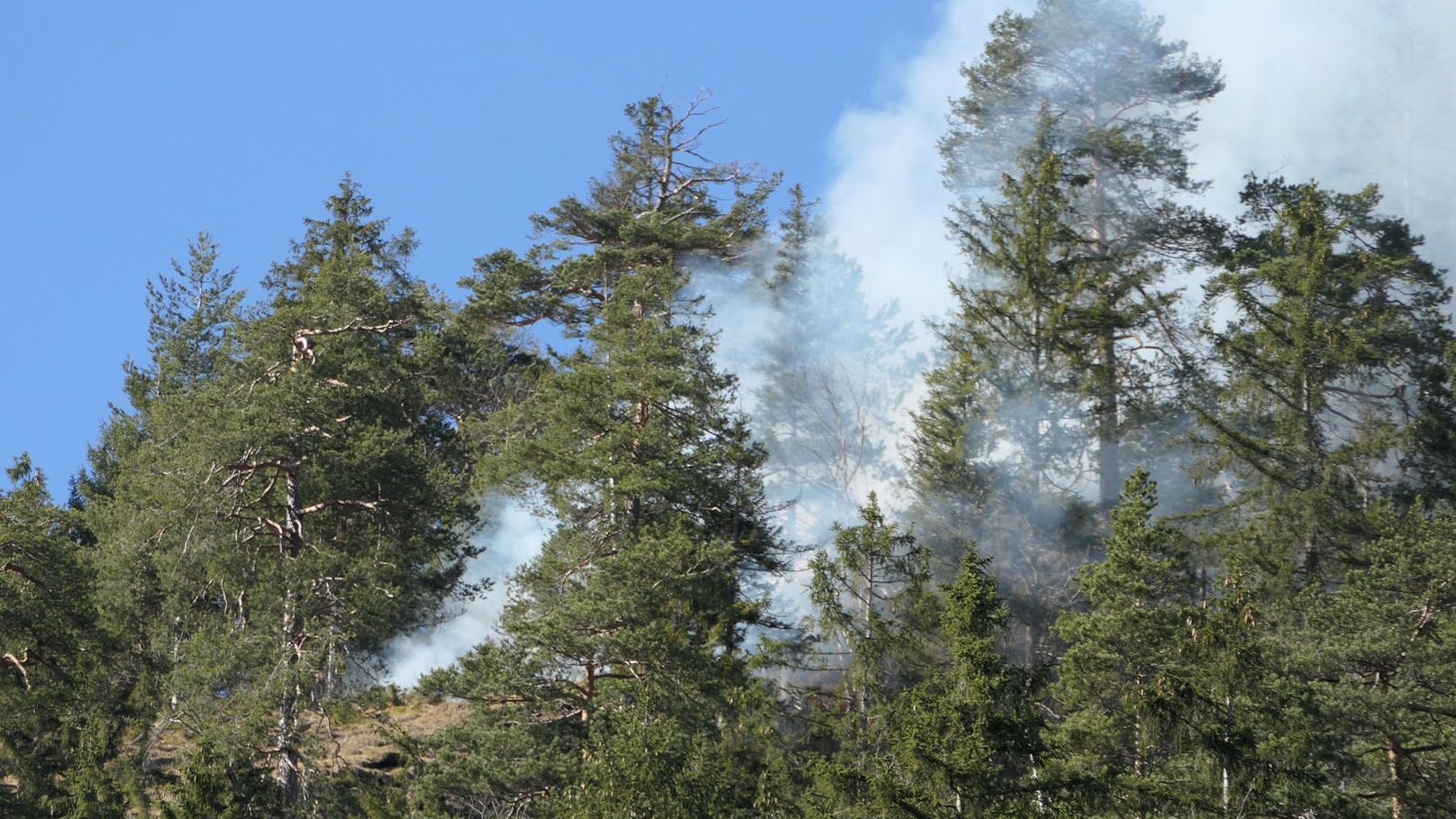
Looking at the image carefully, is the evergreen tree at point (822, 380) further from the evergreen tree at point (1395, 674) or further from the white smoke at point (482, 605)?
the evergreen tree at point (1395, 674)

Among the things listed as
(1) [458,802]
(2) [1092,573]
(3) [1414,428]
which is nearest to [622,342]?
(1) [458,802]

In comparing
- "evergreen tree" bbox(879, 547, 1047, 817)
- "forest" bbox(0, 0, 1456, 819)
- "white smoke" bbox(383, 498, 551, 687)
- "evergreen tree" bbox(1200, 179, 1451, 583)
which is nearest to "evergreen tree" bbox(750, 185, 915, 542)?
"forest" bbox(0, 0, 1456, 819)

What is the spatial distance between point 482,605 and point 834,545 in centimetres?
1374

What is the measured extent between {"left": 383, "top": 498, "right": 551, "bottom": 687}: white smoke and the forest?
23cm

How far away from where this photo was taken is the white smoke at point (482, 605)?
39438 mm

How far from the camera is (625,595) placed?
1191 inches

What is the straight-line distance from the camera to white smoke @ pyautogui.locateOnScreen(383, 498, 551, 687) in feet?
129

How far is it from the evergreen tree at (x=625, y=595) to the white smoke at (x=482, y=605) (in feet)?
13.1

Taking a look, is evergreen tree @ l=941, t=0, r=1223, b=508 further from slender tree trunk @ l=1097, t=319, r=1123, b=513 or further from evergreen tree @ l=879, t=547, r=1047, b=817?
evergreen tree @ l=879, t=547, r=1047, b=817

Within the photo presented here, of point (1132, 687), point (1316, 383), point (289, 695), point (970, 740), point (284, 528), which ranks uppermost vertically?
point (1316, 383)

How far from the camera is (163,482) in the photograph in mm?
34062

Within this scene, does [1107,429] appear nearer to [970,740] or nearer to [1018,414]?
[1018,414]

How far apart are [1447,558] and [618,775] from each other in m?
12.2

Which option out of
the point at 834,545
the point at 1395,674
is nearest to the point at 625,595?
the point at 834,545
